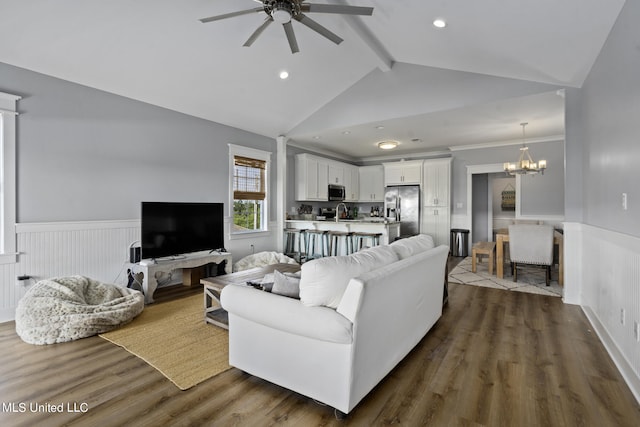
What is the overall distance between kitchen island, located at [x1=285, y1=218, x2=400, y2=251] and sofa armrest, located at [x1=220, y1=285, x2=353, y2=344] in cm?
350

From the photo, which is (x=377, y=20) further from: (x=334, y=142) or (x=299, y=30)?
(x=334, y=142)

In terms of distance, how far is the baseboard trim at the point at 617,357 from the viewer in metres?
1.95

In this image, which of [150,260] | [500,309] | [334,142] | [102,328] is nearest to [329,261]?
[102,328]

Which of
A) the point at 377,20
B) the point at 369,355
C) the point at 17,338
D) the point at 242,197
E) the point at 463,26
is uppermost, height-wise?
the point at 377,20

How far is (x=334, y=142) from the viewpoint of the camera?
22.0 ft

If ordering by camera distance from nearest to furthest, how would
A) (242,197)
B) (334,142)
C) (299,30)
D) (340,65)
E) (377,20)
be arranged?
(377,20) → (299,30) → (340,65) → (242,197) → (334,142)

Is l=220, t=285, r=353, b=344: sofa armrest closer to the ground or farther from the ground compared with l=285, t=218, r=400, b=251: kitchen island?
closer to the ground

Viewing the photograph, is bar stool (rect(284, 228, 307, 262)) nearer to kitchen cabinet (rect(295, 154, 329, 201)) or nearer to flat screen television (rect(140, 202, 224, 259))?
kitchen cabinet (rect(295, 154, 329, 201))

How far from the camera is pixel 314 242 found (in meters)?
5.95

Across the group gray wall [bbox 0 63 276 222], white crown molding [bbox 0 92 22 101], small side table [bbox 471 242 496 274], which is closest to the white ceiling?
gray wall [bbox 0 63 276 222]

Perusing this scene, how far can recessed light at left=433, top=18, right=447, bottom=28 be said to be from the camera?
10.1 feet

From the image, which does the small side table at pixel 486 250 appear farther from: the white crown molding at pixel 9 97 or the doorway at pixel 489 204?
the white crown molding at pixel 9 97

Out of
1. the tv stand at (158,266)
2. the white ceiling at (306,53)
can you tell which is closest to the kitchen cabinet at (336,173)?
the white ceiling at (306,53)

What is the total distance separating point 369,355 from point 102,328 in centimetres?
254
